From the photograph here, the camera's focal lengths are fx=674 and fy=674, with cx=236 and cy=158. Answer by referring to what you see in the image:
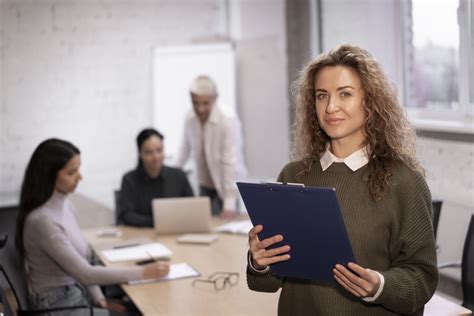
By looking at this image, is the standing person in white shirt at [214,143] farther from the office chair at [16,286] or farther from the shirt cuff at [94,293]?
the office chair at [16,286]

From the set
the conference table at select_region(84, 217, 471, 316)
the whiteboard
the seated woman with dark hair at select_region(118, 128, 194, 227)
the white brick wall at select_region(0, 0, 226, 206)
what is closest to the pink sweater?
the conference table at select_region(84, 217, 471, 316)

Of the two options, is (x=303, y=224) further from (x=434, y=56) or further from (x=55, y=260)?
(x=434, y=56)

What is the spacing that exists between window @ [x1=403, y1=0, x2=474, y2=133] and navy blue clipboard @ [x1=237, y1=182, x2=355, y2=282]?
204 centimetres

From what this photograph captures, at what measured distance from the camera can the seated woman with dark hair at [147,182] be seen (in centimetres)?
416

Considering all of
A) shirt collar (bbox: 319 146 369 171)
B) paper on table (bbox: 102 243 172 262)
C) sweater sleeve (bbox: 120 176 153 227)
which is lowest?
paper on table (bbox: 102 243 172 262)

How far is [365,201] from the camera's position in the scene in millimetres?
1782

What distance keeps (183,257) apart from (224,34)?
306 cm

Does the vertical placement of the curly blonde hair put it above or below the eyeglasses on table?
above

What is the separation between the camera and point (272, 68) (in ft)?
18.0

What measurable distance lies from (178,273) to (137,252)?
0.44m

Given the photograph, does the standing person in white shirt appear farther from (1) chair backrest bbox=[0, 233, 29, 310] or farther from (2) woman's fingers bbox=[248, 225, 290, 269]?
(2) woman's fingers bbox=[248, 225, 290, 269]

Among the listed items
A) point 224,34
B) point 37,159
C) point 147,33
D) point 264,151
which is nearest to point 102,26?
point 147,33

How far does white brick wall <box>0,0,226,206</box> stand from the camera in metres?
5.19

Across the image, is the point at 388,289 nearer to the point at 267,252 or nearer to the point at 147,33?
the point at 267,252
